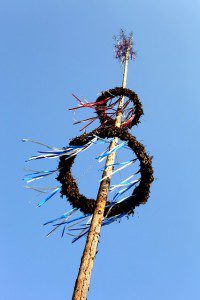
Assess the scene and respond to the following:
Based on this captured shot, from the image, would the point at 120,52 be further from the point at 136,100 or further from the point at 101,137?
the point at 101,137

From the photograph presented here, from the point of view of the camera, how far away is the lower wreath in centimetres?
965

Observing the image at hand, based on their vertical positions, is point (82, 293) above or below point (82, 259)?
below

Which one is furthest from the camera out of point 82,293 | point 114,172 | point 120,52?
point 120,52

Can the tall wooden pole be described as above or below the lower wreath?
below

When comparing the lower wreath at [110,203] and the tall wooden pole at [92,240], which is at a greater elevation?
the lower wreath at [110,203]

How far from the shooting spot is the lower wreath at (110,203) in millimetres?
9648

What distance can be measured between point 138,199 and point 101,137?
1.87 m

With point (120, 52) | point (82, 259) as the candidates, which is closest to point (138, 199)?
point (82, 259)

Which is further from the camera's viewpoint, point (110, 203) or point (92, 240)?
Result: point (110, 203)

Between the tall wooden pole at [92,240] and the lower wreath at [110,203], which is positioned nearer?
the tall wooden pole at [92,240]

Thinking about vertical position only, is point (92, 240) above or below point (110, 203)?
below

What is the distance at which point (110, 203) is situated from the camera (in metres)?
10.0

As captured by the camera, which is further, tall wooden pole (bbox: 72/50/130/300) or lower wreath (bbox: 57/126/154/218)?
lower wreath (bbox: 57/126/154/218)

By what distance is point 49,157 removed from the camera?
9695 millimetres
